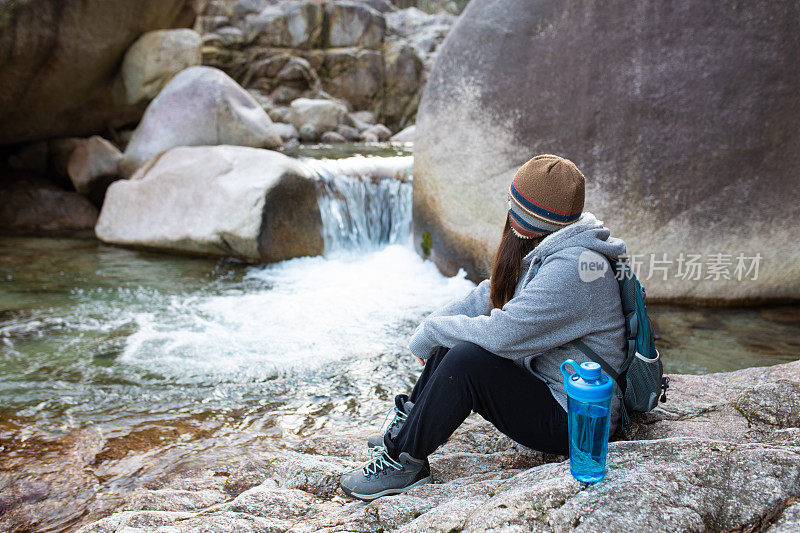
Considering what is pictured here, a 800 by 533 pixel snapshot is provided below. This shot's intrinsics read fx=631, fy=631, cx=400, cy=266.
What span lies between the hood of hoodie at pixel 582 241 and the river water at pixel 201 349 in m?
1.84

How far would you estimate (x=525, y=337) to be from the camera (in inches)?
82.9

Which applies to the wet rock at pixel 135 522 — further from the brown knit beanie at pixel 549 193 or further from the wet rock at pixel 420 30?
the wet rock at pixel 420 30

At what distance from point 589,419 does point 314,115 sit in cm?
1527

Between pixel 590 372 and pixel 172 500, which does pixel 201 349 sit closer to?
pixel 172 500

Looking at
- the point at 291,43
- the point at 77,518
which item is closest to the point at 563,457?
the point at 77,518

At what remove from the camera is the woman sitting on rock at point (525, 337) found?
208cm

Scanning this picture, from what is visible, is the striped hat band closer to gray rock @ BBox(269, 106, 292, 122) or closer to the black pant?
the black pant

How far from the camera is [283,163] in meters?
7.20

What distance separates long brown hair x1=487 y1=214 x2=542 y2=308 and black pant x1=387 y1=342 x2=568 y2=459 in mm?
265

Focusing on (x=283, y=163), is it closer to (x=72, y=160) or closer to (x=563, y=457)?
(x=72, y=160)

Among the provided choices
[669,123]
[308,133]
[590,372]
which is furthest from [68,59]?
[308,133]

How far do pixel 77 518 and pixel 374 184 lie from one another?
5.94m

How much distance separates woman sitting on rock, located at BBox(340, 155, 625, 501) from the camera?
6.83ft

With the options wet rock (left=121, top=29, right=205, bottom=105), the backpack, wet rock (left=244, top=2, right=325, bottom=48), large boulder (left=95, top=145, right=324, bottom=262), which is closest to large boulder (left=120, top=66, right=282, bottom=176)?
wet rock (left=121, top=29, right=205, bottom=105)
